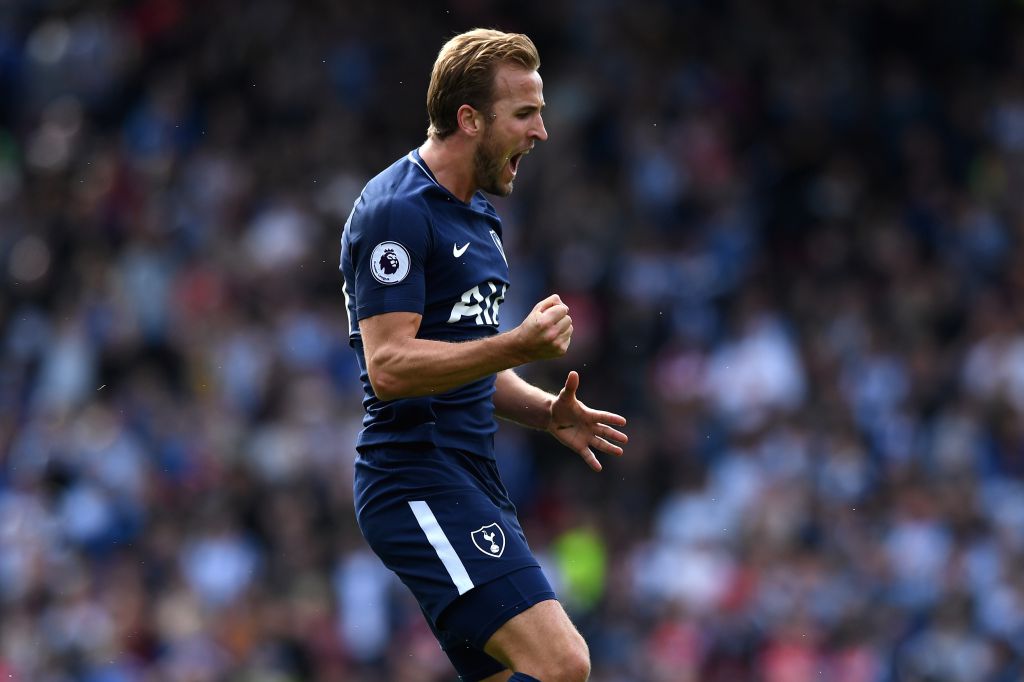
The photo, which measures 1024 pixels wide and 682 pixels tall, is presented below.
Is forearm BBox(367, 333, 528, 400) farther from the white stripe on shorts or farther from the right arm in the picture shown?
the white stripe on shorts

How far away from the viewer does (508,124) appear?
18.5 feet

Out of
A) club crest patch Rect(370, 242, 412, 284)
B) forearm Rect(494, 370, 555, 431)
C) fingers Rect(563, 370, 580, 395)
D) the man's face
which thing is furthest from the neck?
forearm Rect(494, 370, 555, 431)

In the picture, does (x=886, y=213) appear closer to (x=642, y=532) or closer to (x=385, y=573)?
(x=642, y=532)

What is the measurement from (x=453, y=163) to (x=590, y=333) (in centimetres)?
827

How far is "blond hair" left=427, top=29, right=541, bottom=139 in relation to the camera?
5.61 meters

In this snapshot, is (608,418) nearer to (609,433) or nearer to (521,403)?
(609,433)

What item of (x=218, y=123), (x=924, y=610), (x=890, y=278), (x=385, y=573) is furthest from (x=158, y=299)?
(x=924, y=610)

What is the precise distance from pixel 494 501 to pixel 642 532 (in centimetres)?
716

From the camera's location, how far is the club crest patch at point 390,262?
210 inches

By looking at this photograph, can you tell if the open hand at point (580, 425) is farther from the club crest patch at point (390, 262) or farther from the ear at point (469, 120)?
the ear at point (469, 120)

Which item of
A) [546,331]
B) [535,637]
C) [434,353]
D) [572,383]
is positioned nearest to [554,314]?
[546,331]

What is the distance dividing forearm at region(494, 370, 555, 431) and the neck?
2.74 feet

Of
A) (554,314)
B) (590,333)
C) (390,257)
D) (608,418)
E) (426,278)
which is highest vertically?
(390,257)

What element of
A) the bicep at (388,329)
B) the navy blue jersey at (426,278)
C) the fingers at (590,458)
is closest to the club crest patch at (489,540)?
the navy blue jersey at (426,278)
